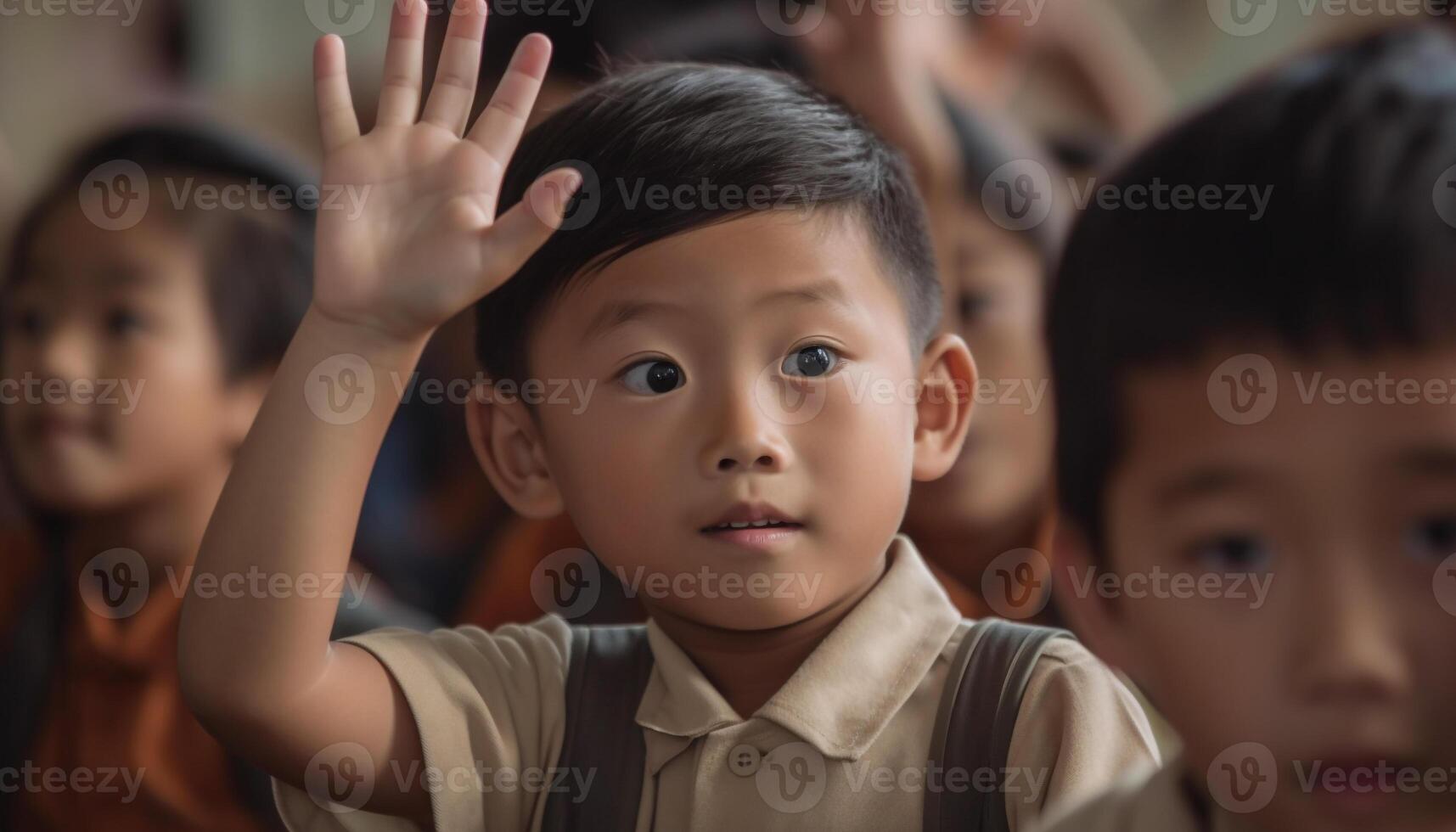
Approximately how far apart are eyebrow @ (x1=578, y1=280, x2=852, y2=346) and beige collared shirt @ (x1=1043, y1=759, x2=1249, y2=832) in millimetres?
300

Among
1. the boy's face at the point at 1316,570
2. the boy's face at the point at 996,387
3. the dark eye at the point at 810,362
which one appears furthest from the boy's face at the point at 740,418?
the boy's face at the point at 996,387

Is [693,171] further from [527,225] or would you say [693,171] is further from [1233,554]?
[1233,554]

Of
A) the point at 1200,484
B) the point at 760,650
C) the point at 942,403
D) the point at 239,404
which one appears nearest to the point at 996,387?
the point at 942,403

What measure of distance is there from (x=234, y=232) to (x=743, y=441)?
2.77 feet

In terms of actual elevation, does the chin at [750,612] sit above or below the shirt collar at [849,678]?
above

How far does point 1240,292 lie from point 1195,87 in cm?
Answer: 216

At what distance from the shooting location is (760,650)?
88 centimetres

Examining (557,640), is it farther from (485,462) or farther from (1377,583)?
(1377,583)

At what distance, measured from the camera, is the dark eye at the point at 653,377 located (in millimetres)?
815

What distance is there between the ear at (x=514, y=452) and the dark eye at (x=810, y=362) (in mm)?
180

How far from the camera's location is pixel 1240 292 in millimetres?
574

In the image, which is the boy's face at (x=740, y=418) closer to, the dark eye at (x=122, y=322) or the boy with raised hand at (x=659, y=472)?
the boy with raised hand at (x=659, y=472)

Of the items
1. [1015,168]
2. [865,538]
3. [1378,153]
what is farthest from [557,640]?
[1015,168]

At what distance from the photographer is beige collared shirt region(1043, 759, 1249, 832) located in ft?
2.14
